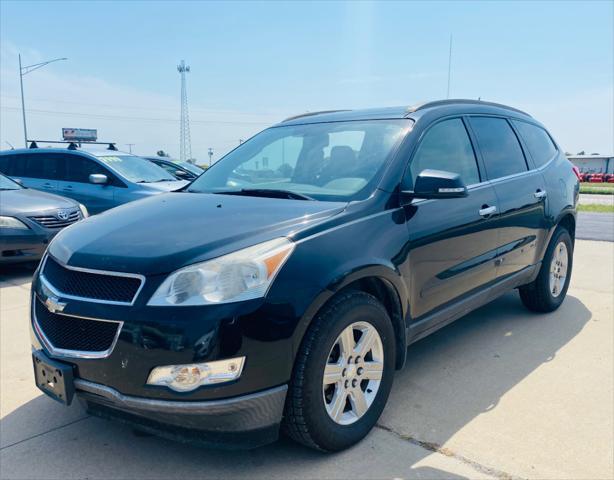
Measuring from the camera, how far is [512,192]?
4078 mm

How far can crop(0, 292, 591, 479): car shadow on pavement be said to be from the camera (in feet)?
8.04

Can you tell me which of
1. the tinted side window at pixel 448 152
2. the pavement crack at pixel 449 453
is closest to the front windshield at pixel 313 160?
the tinted side window at pixel 448 152

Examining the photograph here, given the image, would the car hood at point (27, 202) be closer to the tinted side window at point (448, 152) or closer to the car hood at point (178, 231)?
the car hood at point (178, 231)

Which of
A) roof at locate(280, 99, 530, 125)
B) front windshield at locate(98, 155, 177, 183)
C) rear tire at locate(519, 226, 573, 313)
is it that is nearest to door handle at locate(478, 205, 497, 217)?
roof at locate(280, 99, 530, 125)

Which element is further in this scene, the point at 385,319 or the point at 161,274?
the point at 385,319

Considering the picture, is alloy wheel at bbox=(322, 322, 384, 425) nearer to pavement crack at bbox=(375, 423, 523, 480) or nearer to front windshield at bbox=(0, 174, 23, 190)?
pavement crack at bbox=(375, 423, 523, 480)

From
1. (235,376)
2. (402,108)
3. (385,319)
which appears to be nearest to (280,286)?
(235,376)

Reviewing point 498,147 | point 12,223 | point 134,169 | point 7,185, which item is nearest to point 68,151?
point 134,169

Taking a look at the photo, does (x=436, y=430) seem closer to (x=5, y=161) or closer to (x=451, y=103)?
(x=451, y=103)

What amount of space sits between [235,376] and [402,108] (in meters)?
2.23

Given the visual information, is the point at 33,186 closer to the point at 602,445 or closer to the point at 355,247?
the point at 355,247

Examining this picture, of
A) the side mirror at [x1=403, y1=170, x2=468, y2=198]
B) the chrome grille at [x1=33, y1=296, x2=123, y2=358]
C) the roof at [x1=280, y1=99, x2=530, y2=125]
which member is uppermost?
the roof at [x1=280, y1=99, x2=530, y2=125]

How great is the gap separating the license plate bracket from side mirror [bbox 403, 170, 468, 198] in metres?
1.98

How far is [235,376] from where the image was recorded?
2.17 m
